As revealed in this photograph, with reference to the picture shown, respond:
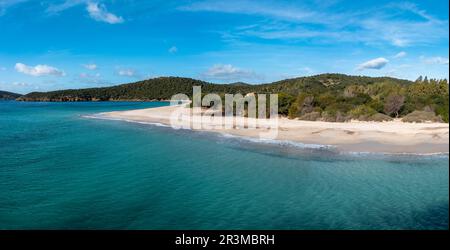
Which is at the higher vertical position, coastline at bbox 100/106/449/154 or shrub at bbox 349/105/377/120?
shrub at bbox 349/105/377/120

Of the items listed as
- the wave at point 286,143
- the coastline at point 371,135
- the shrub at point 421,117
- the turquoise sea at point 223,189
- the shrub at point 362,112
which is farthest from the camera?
the shrub at point 362,112

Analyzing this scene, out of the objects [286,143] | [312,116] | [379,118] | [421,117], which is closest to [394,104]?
[379,118]

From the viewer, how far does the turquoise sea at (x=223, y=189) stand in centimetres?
1184

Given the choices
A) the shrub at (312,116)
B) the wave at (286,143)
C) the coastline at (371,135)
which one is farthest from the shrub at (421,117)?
the wave at (286,143)

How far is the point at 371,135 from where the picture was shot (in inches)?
1081

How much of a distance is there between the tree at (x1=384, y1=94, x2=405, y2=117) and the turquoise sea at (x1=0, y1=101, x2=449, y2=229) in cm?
1774

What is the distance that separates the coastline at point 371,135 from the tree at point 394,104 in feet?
9.26

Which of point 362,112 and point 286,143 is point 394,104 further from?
point 286,143

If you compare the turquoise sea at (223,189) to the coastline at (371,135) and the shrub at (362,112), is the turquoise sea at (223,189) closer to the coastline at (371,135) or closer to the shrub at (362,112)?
the coastline at (371,135)

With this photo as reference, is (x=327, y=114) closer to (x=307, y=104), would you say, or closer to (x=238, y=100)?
(x=307, y=104)

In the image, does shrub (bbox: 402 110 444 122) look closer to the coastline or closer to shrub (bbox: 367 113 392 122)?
the coastline

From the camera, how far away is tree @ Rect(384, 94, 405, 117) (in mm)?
37312

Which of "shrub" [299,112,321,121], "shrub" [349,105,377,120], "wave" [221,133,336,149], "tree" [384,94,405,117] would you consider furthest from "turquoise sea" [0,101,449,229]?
"tree" [384,94,405,117]
